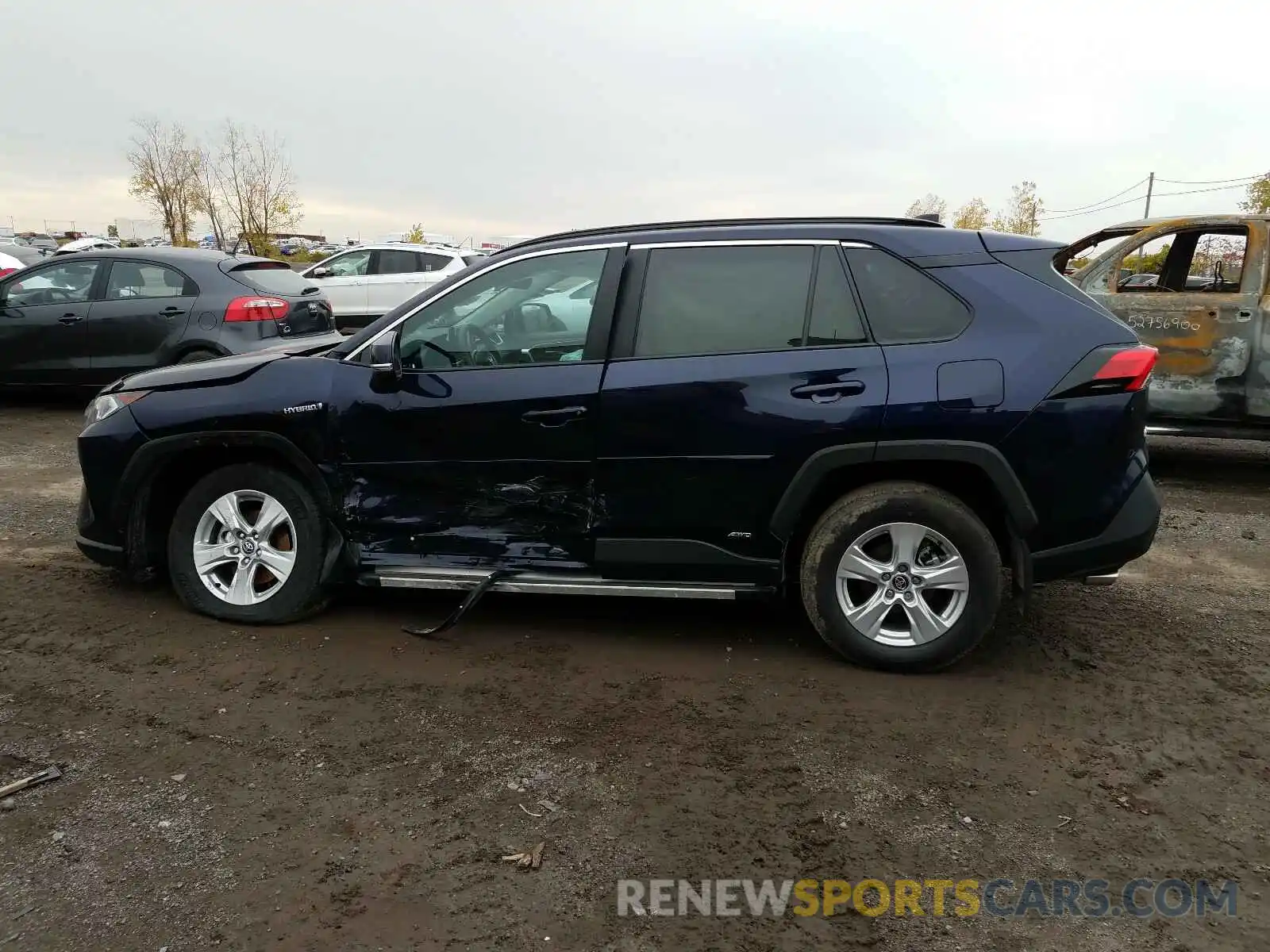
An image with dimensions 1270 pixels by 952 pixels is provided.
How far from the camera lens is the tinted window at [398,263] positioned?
51.2 feet

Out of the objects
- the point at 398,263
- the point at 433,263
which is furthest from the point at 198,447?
Result: the point at 398,263

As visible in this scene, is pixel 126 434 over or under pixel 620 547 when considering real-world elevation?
over

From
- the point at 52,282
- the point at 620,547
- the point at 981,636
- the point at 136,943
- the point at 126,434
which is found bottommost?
the point at 136,943

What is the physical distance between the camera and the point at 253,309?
28.0ft

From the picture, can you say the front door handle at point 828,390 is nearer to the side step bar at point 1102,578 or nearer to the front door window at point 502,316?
the front door window at point 502,316

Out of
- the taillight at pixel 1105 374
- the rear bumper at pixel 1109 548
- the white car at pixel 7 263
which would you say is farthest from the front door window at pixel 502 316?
the white car at pixel 7 263

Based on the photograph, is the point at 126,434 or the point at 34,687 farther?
the point at 126,434

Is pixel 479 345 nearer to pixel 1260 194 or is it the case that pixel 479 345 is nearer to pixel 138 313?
pixel 138 313

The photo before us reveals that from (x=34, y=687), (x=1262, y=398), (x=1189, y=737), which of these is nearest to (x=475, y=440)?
(x=34, y=687)

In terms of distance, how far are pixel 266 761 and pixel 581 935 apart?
4.72 feet

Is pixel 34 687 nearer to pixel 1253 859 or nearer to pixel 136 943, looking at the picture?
pixel 136 943

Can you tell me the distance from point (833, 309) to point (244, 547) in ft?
9.58

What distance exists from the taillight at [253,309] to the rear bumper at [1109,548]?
732cm

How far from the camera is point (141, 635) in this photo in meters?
4.26
